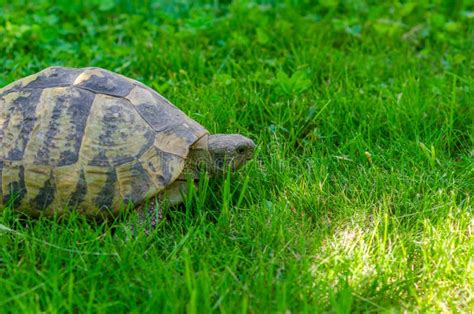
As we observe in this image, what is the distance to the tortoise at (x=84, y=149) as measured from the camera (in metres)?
2.80

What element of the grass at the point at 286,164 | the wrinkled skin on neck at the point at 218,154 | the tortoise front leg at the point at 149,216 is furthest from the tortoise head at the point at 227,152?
the tortoise front leg at the point at 149,216

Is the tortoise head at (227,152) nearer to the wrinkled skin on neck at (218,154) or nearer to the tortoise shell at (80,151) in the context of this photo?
the wrinkled skin on neck at (218,154)

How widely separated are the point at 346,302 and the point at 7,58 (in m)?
3.18

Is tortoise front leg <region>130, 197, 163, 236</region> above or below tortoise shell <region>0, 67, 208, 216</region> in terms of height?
below

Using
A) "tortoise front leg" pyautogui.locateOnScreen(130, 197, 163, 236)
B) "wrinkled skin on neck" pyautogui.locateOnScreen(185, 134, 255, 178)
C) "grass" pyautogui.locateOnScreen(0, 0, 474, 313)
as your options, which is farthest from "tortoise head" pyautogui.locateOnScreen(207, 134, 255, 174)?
"tortoise front leg" pyautogui.locateOnScreen(130, 197, 163, 236)

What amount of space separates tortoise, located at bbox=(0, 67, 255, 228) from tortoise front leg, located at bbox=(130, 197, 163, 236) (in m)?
0.02

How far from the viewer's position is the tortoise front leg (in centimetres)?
282

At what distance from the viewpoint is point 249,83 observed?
13.2 feet

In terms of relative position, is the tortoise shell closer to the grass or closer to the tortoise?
the tortoise

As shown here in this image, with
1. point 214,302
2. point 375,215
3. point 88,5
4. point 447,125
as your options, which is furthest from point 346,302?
point 88,5

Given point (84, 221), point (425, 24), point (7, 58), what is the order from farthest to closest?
1. point (425, 24)
2. point (7, 58)
3. point (84, 221)

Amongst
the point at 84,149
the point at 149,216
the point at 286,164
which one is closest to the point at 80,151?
the point at 84,149

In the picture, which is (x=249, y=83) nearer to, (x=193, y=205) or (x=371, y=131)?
(x=371, y=131)

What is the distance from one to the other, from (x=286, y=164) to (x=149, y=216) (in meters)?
0.79
